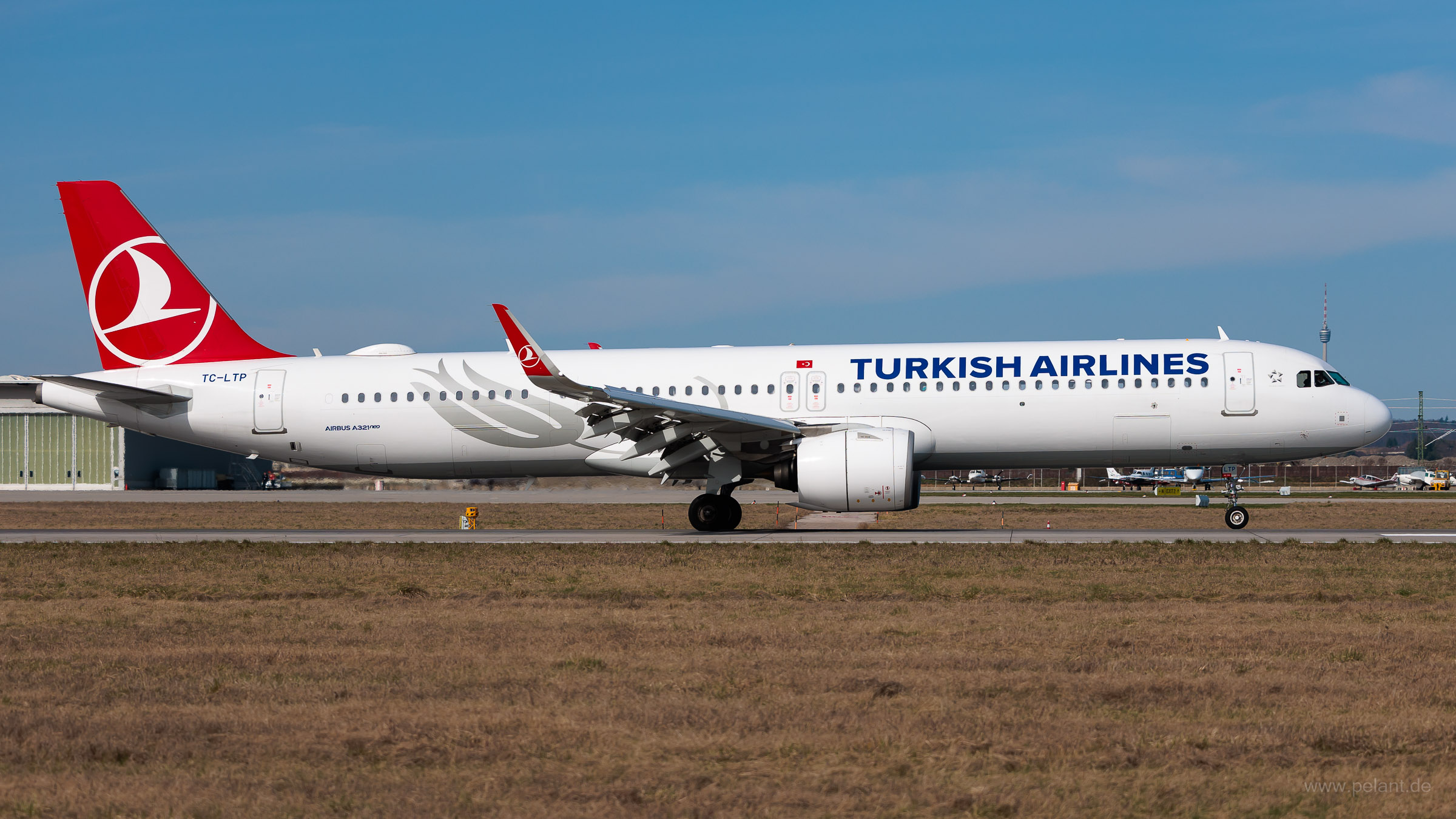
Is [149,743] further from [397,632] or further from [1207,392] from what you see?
[1207,392]

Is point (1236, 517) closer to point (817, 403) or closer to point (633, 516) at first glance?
point (817, 403)

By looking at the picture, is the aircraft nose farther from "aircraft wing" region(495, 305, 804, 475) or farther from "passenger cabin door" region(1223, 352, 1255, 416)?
"aircraft wing" region(495, 305, 804, 475)

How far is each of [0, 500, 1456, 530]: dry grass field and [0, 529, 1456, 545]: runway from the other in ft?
9.12

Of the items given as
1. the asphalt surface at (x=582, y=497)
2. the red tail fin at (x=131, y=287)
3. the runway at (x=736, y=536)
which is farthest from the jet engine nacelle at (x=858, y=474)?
the asphalt surface at (x=582, y=497)

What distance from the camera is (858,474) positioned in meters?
21.9

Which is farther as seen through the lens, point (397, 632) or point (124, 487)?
point (124, 487)

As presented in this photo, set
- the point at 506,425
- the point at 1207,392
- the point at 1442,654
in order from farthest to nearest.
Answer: the point at 506,425, the point at 1207,392, the point at 1442,654

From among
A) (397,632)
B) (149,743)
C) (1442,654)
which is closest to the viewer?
(149,743)

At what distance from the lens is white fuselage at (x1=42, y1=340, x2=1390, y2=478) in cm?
2341

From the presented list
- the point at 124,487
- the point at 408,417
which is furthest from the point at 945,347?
the point at 124,487

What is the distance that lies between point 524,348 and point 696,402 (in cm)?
421

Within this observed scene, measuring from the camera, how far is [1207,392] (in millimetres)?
23344

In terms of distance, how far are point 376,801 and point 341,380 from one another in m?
21.3

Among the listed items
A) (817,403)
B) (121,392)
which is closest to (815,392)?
(817,403)
